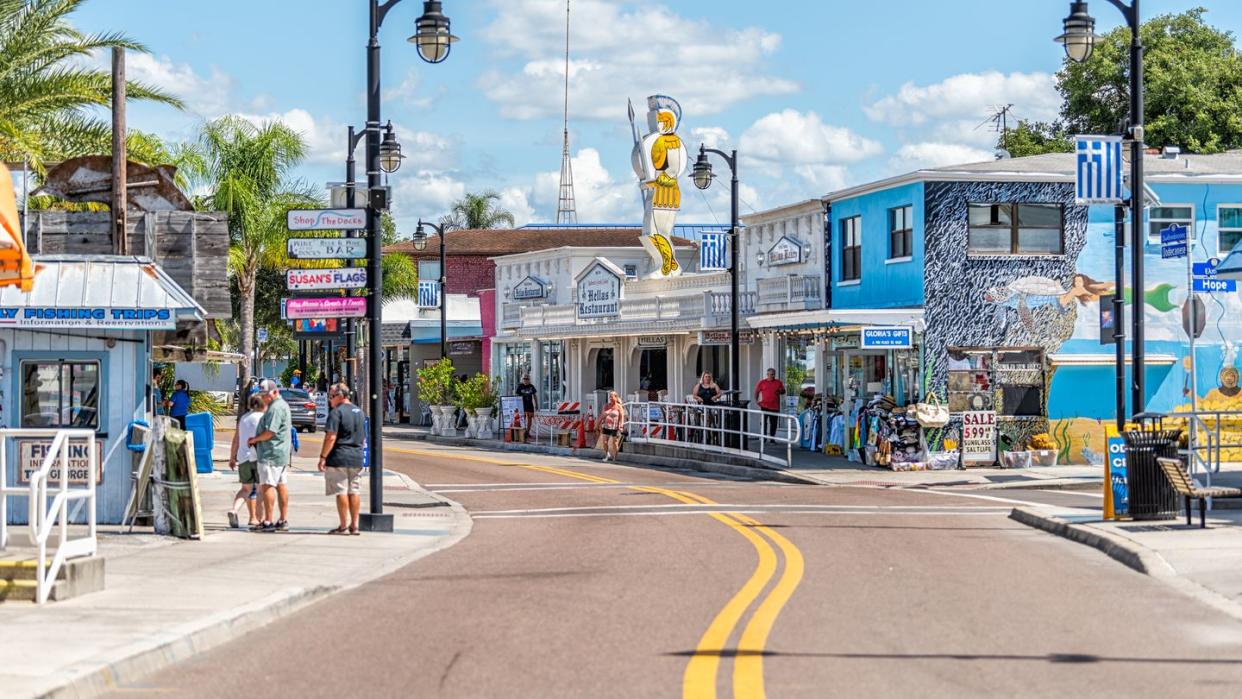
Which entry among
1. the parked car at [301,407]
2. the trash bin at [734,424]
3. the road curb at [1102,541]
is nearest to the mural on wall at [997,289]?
the trash bin at [734,424]

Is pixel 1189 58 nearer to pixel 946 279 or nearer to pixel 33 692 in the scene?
pixel 946 279

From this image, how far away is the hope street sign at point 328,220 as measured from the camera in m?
19.5

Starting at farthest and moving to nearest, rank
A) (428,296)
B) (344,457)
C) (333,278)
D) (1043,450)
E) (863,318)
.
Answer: (428,296)
(1043,450)
(863,318)
(333,278)
(344,457)

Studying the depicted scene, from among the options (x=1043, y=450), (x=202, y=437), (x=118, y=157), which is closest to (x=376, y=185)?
(x=118, y=157)

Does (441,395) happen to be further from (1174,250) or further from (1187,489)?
(1187,489)

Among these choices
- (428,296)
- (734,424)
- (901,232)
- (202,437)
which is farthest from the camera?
(428,296)

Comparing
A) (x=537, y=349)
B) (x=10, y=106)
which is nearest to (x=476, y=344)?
(x=537, y=349)

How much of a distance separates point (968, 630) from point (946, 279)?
21526 mm

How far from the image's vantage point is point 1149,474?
18.5m

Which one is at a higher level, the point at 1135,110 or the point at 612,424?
the point at 1135,110

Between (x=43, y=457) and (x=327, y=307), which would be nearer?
(x=43, y=457)

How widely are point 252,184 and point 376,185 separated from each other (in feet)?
103

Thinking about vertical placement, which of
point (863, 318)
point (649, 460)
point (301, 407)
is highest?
point (863, 318)

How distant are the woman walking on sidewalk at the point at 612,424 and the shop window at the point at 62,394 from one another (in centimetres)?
1817
